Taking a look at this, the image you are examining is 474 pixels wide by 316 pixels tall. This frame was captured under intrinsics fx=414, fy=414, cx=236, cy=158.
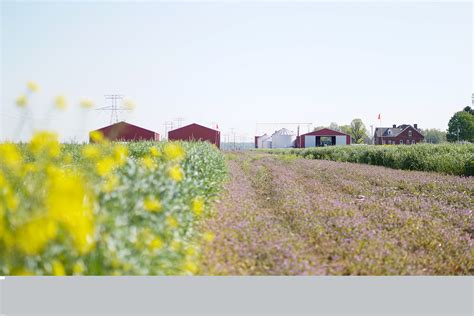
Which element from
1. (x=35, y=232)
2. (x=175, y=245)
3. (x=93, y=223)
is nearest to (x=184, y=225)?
(x=175, y=245)

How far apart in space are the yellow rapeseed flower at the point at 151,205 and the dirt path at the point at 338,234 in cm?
78

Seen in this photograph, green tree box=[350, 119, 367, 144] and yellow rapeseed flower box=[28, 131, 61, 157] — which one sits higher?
green tree box=[350, 119, 367, 144]

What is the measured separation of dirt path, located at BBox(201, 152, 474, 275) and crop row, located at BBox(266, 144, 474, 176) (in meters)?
5.14

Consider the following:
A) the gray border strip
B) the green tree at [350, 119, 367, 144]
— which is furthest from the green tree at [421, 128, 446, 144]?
the gray border strip

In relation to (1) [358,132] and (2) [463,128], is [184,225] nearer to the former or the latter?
(2) [463,128]

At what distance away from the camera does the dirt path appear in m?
4.18

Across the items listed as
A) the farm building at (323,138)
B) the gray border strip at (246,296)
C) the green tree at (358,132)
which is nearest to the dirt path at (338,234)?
the gray border strip at (246,296)

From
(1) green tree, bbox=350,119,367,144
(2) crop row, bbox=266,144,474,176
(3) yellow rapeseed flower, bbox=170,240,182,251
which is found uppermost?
(1) green tree, bbox=350,119,367,144

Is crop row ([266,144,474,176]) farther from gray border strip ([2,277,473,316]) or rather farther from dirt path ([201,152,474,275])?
gray border strip ([2,277,473,316])

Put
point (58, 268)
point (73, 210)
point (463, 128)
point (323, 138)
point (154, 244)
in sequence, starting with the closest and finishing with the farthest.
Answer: point (73, 210) → point (58, 268) → point (154, 244) → point (463, 128) → point (323, 138)

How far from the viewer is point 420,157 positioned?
1591 cm

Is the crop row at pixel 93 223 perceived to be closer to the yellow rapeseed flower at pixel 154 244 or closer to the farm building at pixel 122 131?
the yellow rapeseed flower at pixel 154 244

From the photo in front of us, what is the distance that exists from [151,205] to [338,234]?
2.96 m

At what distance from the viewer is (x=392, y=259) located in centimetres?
446
